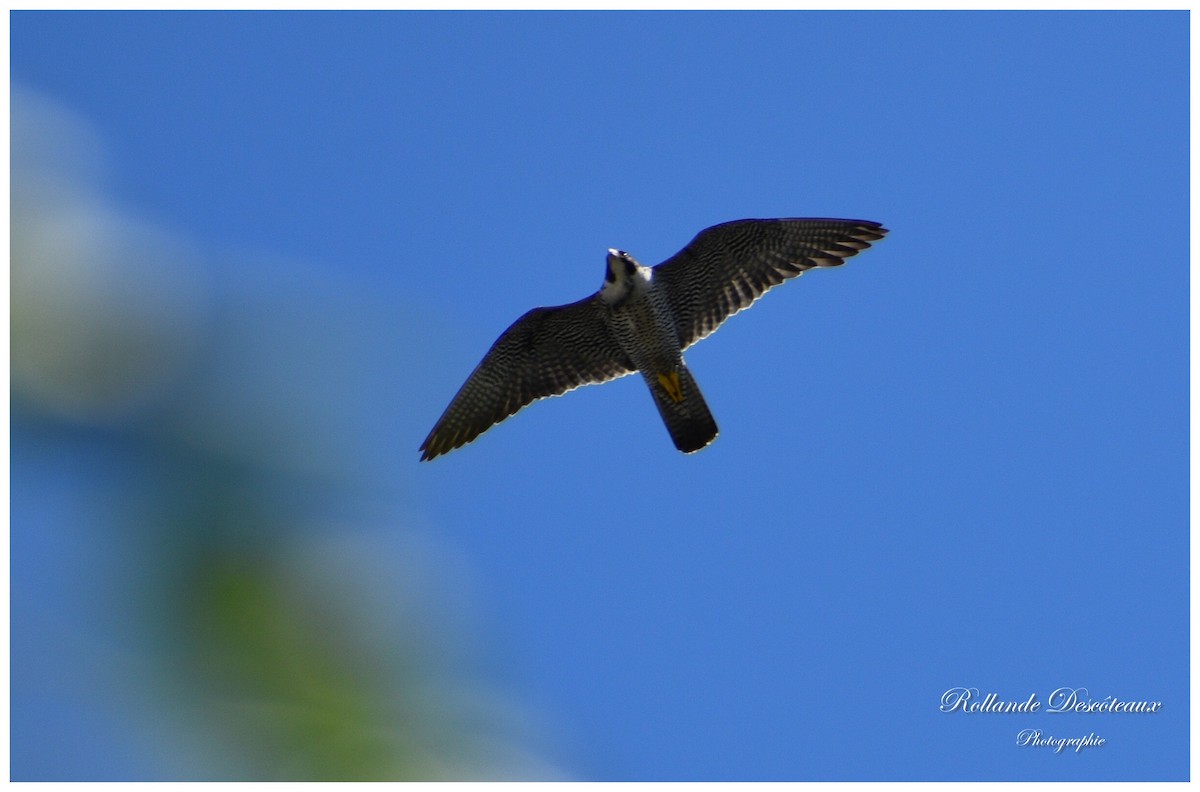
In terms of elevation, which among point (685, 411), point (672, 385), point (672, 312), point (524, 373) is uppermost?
point (672, 312)

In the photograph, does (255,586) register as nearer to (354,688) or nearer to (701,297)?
(354,688)

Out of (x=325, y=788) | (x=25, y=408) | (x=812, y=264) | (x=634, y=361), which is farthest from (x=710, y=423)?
(x=25, y=408)

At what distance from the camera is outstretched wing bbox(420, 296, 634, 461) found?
1040cm

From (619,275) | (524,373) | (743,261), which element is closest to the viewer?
(619,275)

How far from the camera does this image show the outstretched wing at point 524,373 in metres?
10.4

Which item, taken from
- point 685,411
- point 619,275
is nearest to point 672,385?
point 685,411

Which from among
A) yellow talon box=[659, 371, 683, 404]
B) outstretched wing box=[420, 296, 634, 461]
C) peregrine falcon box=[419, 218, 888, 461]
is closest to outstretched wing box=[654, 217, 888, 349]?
peregrine falcon box=[419, 218, 888, 461]

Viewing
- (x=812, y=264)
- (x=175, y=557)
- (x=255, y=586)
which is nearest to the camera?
(x=175, y=557)

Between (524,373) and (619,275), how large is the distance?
1.37m

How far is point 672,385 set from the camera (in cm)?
1016

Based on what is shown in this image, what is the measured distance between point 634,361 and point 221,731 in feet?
27.8

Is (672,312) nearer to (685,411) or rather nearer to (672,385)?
(672,385)

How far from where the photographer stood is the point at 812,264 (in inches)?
398

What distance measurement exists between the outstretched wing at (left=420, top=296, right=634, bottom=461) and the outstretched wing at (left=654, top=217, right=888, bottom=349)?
0.74 m
